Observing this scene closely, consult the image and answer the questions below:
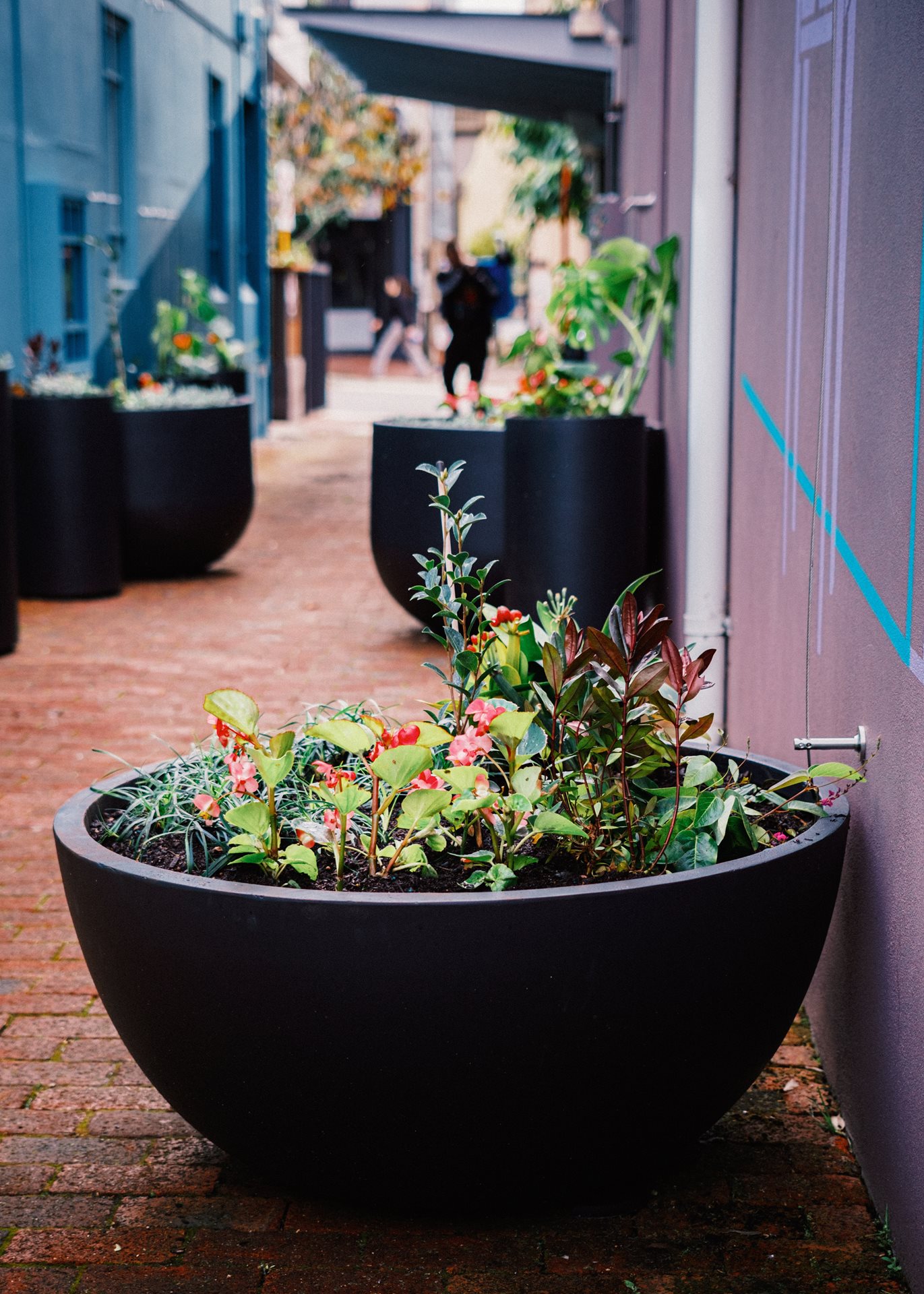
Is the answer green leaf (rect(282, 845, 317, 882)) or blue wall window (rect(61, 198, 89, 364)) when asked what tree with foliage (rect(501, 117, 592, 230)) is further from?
green leaf (rect(282, 845, 317, 882))

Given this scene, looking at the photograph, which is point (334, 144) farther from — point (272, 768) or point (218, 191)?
point (272, 768)

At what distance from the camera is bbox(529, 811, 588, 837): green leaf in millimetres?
2420

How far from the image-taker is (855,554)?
112 inches

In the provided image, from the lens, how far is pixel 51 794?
16.3ft

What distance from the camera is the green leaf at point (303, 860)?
2.44 m

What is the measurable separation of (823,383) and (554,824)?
125cm

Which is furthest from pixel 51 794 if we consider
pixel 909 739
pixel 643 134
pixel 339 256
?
pixel 339 256

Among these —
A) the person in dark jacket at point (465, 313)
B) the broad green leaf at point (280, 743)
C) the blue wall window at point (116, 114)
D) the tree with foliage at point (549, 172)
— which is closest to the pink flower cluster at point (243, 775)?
the broad green leaf at point (280, 743)

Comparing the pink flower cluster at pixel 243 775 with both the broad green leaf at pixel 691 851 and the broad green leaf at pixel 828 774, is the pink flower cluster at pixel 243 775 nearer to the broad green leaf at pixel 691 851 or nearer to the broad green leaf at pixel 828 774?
the broad green leaf at pixel 691 851

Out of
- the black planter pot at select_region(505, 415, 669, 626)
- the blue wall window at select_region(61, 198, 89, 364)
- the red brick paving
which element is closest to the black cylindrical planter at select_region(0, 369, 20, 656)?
the black planter pot at select_region(505, 415, 669, 626)

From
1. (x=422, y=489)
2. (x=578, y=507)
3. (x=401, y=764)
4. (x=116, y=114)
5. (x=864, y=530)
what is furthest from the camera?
(x=116, y=114)

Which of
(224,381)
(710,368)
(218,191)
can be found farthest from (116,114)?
(710,368)

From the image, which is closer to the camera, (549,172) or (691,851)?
(691,851)

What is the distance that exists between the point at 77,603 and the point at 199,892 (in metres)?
6.14
